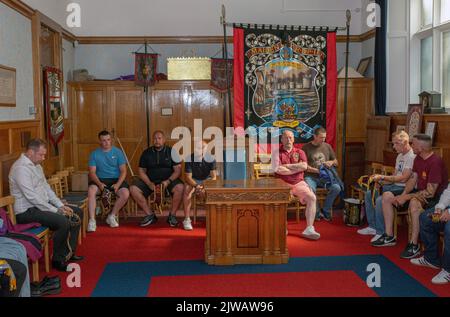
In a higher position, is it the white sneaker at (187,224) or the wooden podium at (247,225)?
the wooden podium at (247,225)

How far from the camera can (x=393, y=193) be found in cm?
543

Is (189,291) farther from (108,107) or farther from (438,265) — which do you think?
(108,107)

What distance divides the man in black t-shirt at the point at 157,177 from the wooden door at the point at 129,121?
1.47 m

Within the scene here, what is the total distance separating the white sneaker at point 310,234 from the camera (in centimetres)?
555

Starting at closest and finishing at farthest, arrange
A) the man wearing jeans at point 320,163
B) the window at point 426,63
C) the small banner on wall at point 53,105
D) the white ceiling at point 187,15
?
1. the man wearing jeans at point 320,163
2. the small banner on wall at point 53,105
3. the window at point 426,63
4. the white ceiling at point 187,15

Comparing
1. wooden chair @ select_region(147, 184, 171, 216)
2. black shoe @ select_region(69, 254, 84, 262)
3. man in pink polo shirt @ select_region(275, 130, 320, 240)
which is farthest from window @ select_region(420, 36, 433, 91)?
black shoe @ select_region(69, 254, 84, 262)

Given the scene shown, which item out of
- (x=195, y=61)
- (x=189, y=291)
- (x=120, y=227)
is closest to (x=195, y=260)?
(x=189, y=291)

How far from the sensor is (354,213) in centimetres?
614

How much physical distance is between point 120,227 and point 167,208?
1.24 m

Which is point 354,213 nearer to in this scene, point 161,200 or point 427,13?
point 161,200

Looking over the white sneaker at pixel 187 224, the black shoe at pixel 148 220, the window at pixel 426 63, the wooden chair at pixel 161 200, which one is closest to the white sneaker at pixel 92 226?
the black shoe at pixel 148 220

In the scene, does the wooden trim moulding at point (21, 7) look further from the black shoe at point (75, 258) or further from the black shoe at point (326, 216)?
the black shoe at point (326, 216)

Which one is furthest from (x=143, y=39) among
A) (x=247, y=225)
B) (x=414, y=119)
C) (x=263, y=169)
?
(x=247, y=225)

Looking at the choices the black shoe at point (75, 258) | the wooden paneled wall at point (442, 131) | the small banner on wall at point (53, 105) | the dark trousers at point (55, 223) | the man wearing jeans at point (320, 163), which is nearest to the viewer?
the dark trousers at point (55, 223)
